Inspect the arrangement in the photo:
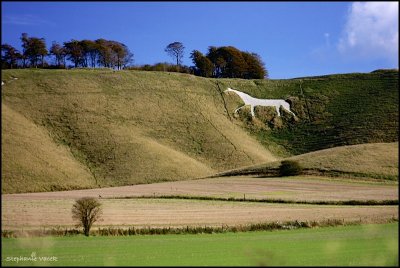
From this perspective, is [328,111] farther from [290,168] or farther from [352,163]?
[290,168]

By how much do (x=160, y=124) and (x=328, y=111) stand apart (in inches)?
1654

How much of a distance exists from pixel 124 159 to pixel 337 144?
43.4m

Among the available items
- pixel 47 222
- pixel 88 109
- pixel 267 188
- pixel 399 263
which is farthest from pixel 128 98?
pixel 399 263

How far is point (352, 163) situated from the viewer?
71688 millimetres

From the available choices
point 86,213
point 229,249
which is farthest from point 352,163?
point 229,249

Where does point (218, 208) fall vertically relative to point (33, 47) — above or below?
below

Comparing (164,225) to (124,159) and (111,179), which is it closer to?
(111,179)

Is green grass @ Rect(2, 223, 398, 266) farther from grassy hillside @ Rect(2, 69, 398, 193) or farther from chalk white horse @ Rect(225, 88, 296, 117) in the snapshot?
chalk white horse @ Rect(225, 88, 296, 117)

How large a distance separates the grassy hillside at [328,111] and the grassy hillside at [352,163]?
23.4m

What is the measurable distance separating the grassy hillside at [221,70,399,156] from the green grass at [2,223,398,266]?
Answer: 244 feet

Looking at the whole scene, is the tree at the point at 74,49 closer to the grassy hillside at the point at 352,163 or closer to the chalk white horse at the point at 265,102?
the chalk white horse at the point at 265,102

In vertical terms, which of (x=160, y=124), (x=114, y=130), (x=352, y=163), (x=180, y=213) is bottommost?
(x=180, y=213)

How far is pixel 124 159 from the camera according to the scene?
8500 cm

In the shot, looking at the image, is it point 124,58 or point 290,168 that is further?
point 124,58
